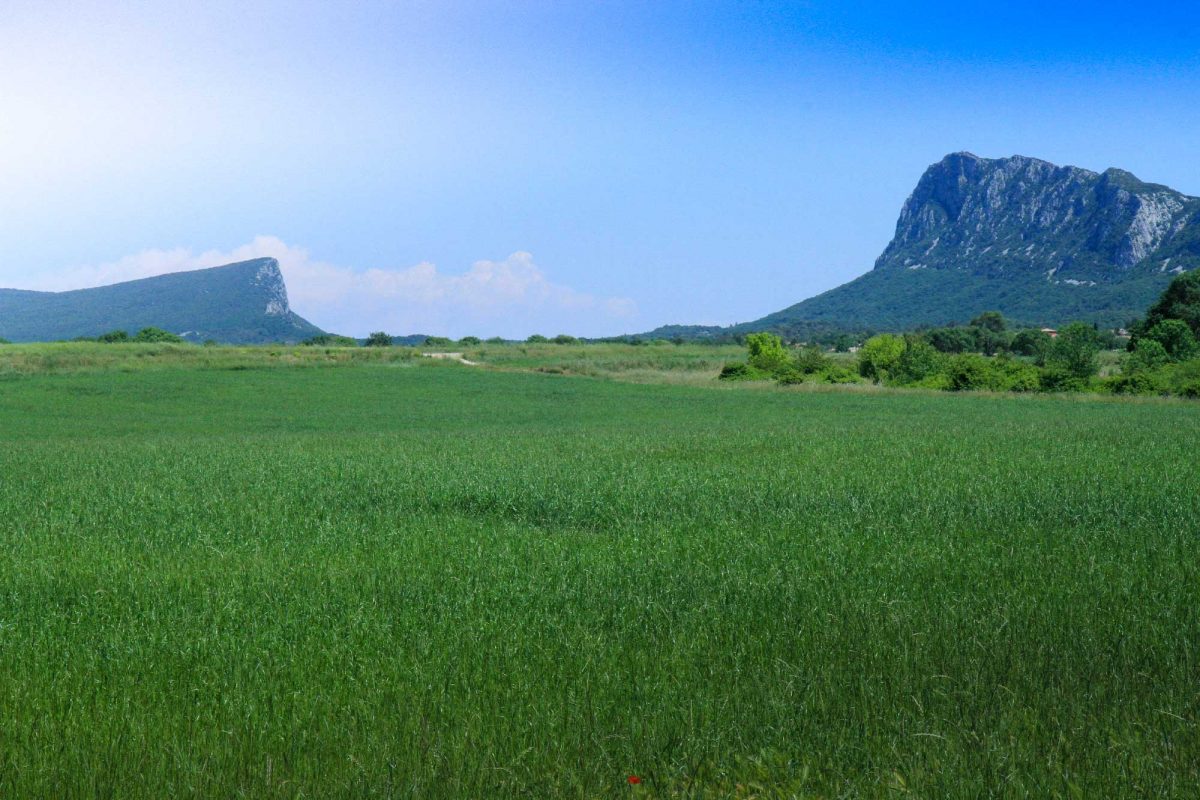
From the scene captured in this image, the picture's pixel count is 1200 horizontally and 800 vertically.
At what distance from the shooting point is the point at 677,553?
11.5 meters

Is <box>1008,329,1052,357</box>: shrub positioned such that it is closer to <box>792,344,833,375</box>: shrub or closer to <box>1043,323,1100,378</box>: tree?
<box>1043,323,1100,378</box>: tree

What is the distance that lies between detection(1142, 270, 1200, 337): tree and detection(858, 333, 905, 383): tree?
83.9ft

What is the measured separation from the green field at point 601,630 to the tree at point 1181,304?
284ft

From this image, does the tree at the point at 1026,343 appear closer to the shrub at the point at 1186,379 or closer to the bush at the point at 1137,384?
the bush at the point at 1137,384

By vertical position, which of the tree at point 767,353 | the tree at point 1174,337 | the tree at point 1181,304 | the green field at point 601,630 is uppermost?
the tree at point 1181,304

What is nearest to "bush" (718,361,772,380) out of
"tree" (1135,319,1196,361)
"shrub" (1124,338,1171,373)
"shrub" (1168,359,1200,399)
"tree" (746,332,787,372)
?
"tree" (746,332,787,372)

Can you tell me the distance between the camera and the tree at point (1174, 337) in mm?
84750

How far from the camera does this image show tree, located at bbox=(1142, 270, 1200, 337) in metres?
92.3

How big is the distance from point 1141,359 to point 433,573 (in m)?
78.5

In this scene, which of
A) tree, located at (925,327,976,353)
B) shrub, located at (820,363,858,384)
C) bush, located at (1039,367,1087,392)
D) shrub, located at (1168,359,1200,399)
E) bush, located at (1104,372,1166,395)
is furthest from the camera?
tree, located at (925,327,976,353)

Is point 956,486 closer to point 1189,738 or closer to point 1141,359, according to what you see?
point 1189,738

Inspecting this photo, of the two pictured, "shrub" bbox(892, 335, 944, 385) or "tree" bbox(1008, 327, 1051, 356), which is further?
"tree" bbox(1008, 327, 1051, 356)

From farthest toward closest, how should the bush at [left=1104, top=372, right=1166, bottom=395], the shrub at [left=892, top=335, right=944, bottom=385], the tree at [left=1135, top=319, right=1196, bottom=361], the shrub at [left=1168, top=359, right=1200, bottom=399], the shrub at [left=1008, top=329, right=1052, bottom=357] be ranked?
the shrub at [left=1008, top=329, right=1052, bottom=357] → the tree at [left=1135, top=319, right=1196, bottom=361] → the shrub at [left=892, top=335, right=944, bottom=385] → the bush at [left=1104, top=372, right=1166, bottom=395] → the shrub at [left=1168, top=359, right=1200, bottom=399]

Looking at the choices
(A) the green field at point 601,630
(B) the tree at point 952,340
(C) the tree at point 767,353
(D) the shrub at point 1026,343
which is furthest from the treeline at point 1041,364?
(A) the green field at point 601,630
